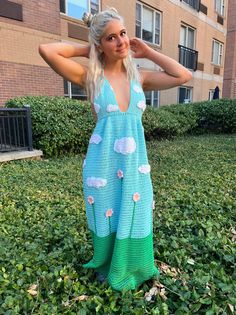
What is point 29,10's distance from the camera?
8523 millimetres

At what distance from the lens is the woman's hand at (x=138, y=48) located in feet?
6.49

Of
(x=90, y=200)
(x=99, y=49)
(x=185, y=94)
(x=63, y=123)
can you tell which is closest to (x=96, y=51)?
(x=99, y=49)

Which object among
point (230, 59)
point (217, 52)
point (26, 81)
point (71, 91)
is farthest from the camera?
point (217, 52)

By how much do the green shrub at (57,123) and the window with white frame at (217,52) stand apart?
15.7 metres

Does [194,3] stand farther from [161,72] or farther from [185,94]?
[161,72]

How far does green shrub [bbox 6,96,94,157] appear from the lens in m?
6.57

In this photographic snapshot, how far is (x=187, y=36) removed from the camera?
17.0m

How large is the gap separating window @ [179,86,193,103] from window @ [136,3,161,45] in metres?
3.47

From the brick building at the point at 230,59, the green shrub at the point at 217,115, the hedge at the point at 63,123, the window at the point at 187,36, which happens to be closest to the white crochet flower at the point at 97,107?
the hedge at the point at 63,123

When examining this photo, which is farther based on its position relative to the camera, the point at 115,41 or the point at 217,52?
the point at 217,52

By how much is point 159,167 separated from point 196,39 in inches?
559

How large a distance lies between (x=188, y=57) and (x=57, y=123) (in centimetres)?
1285

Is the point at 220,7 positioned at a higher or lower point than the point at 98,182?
higher

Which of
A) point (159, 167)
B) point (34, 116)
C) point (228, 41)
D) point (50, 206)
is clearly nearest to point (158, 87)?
point (50, 206)
